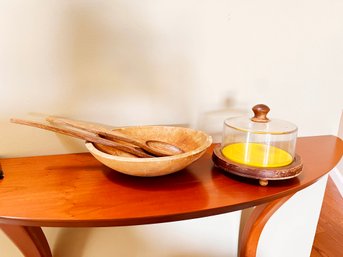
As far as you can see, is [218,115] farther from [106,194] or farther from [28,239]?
[28,239]

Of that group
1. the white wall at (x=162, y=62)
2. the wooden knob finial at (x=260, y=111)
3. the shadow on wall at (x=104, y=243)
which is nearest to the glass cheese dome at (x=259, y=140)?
the wooden knob finial at (x=260, y=111)

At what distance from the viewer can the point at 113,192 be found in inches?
21.0

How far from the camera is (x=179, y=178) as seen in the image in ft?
1.94

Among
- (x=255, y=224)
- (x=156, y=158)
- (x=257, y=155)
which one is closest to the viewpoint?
(x=156, y=158)

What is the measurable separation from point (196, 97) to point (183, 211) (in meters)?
0.34

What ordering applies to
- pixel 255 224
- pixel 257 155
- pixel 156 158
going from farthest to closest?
pixel 255 224
pixel 257 155
pixel 156 158

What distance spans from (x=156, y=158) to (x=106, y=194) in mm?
111

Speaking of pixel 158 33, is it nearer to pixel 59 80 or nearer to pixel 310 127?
pixel 59 80

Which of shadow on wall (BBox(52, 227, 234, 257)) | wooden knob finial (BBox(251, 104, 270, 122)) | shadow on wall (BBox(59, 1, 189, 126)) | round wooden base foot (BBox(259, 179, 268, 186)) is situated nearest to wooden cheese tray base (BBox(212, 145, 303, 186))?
round wooden base foot (BBox(259, 179, 268, 186))

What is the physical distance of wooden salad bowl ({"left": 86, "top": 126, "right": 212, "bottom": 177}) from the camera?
516 mm

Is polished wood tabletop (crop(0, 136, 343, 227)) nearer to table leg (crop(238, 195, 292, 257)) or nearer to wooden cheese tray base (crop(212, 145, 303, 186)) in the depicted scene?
wooden cheese tray base (crop(212, 145, 303, 186))

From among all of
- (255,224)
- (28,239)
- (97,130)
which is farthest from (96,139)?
(255,224)

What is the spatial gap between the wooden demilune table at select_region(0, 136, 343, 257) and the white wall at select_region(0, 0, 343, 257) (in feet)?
0.35

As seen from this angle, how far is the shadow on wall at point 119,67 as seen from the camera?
626mm
